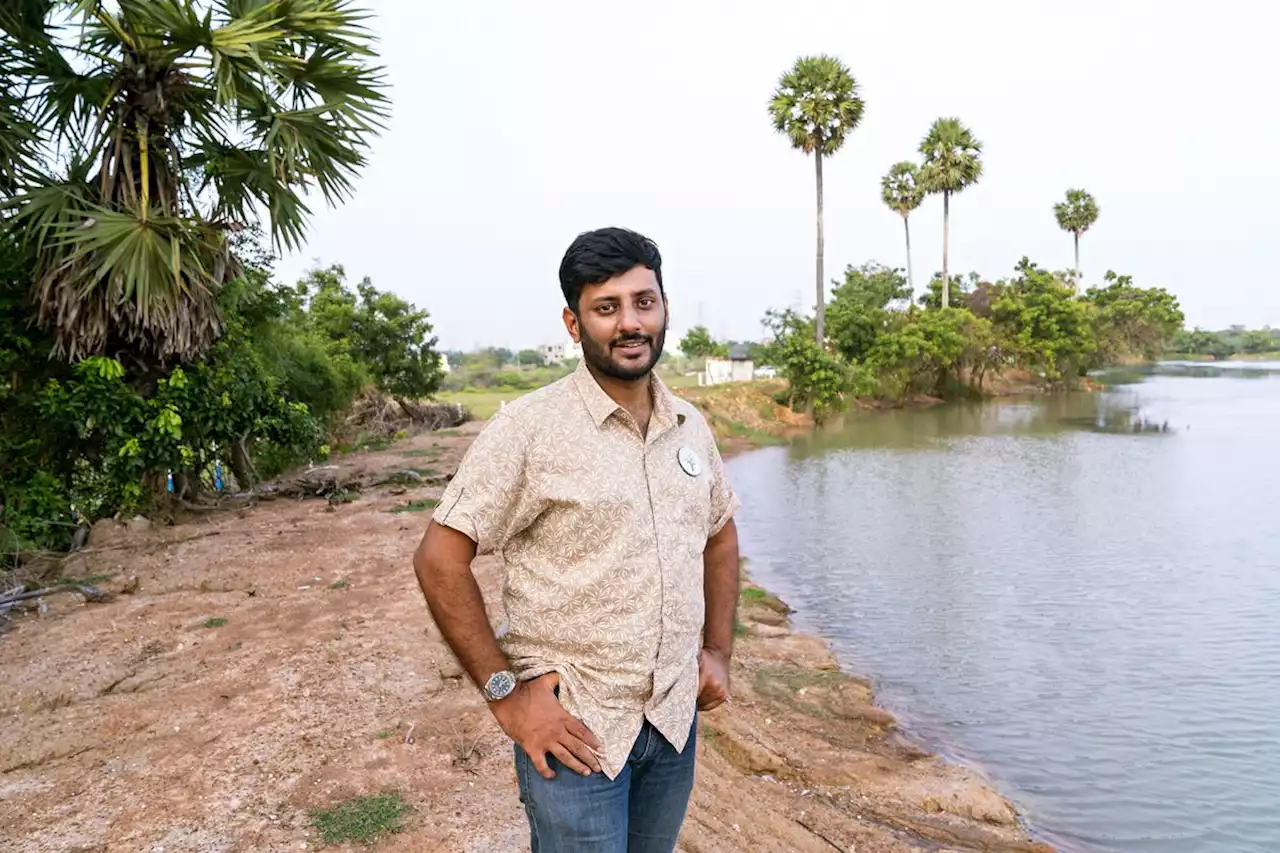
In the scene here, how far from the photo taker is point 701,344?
50469mm

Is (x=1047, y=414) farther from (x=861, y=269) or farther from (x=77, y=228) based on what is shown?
(x=77, y=228)

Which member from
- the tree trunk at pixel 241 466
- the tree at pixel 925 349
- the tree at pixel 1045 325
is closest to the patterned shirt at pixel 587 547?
the tree trunk at pixel 241 466

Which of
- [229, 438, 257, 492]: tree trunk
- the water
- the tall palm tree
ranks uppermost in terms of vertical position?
the tall palm tree

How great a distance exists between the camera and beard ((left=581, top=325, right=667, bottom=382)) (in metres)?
1.76

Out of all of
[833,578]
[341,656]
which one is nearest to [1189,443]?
[833,578]

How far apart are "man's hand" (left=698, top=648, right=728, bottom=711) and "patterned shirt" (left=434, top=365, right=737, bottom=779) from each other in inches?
8.2

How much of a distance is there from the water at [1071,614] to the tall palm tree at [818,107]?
14.8m

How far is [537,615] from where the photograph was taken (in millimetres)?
1710

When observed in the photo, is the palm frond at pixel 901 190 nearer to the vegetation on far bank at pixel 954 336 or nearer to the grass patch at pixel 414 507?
the vegetation on far bank at pixel 954 336

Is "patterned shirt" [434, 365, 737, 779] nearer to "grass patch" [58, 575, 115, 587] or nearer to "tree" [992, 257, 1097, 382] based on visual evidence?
"grass patch" [58, 575, 115, 587]

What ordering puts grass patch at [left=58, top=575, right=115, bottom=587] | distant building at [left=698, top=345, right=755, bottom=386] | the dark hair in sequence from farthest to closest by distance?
1. distant building at [left=698, top=345, right=755, bottom=386]
2. grass patch at [left=58, top=575, right=115, bottom=587]
3. the dark hair

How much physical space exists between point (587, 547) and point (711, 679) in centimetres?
55

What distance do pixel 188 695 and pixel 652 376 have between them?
Result: 405 cm

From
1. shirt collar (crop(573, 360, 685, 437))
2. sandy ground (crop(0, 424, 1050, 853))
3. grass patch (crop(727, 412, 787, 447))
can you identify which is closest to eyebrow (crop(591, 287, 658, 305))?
shirt collar (crop(573, 360, 685, 437))
